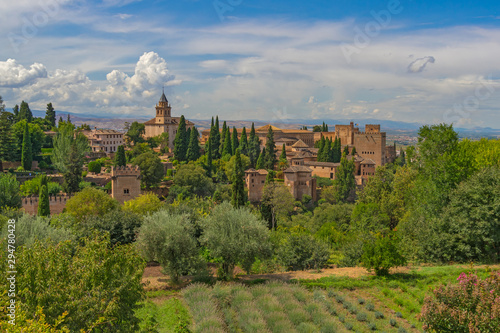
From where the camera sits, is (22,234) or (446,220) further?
(446,220)

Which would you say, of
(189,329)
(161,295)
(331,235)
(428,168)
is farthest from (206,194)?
(189,329)

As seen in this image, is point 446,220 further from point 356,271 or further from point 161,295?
point 161,295

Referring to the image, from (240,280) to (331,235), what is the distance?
40.8ft

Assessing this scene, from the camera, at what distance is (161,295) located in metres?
13.8

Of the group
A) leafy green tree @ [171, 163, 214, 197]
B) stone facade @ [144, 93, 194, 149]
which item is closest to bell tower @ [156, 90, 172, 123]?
stone facade @ [144, 93, 194, 149]

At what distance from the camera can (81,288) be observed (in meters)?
8.06

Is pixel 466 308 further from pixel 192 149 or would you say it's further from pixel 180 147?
pixel 180 147

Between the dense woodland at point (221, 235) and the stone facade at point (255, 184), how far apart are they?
16.8 feet

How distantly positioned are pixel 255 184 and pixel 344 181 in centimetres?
1133

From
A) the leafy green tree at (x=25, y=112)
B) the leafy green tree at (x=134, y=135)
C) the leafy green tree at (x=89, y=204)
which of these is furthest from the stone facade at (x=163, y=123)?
the leafy green tree at (x=89, y=204)

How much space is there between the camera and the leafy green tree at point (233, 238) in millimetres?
14398

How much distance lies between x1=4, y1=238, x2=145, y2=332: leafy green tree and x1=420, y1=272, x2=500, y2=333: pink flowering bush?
6.51 meters

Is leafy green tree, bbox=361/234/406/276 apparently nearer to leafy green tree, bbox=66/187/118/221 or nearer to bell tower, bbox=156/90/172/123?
leafy green tree, bbox=66/187/118/221

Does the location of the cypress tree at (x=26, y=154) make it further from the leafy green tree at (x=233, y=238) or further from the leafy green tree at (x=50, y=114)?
the leafy green tree at (x=233, y=238)
